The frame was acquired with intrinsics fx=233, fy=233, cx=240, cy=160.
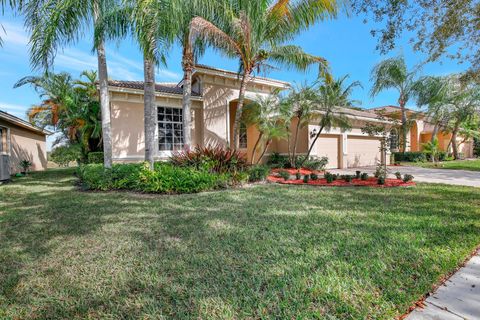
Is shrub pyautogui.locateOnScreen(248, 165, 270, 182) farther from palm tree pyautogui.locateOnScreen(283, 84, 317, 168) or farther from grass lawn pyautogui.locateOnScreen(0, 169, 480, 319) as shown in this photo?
grass lawn pyautogui.locateOnScreen(0, 169, 480, 319)

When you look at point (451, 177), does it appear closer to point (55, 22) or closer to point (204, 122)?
point (204, 122)

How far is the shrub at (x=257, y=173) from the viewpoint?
10428 mm

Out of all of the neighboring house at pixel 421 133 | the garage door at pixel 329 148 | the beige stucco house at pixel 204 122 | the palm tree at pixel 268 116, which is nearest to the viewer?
the beige stucco house at pixel 204 122

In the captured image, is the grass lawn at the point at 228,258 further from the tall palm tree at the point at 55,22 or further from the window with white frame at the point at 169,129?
the window with white frame at the point at 169,129

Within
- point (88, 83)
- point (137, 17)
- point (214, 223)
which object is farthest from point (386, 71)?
point (88, 83)

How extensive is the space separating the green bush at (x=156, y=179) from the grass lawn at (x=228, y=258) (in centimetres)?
179

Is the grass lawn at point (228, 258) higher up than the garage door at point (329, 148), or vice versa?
the garage door at point (329, 148)

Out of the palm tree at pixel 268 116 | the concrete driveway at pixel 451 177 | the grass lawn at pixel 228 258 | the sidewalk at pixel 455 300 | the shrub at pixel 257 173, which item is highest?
the palm tree at pixel 268 116

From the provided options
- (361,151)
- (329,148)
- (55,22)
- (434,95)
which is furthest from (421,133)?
(55,22)

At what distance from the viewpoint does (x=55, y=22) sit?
24.7 ft

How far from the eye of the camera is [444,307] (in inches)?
92.6

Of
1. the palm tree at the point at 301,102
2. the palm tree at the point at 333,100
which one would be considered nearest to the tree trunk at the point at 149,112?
the palm tree at the point at 301,102

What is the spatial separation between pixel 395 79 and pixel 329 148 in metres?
10.1

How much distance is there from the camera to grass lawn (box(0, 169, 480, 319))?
2.37 m
